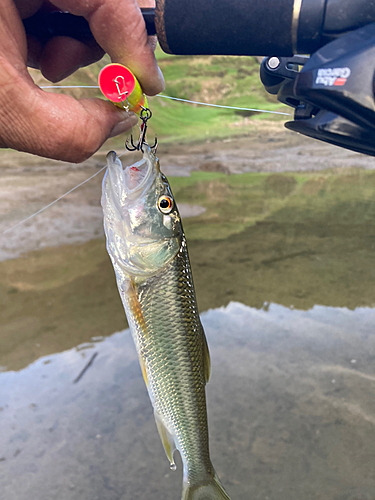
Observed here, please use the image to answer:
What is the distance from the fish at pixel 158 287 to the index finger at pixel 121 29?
0.26 m

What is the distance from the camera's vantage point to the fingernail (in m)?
1.32

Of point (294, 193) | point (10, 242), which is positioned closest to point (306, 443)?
point (10, 242)

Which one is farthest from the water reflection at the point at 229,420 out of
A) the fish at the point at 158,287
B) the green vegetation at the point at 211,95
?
the green vegetation at the point at 211,95

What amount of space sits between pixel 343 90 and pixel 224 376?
228cm

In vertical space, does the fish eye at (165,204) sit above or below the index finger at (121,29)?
below

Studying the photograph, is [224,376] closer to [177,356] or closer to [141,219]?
[177,356]

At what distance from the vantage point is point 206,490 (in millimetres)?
1502

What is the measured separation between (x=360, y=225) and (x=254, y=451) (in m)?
4.58

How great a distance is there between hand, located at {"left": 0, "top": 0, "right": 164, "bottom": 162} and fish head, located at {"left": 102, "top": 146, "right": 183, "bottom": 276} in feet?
0.46

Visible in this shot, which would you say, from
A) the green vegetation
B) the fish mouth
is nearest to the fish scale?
the fish mouth

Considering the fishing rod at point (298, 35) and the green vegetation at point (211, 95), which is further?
the green vegetation at point (211, 95)

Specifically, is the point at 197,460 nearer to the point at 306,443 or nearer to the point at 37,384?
the point at 306,443

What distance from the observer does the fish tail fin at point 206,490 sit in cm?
150

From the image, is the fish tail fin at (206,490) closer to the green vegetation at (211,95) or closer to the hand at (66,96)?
the hand at (66,96)
